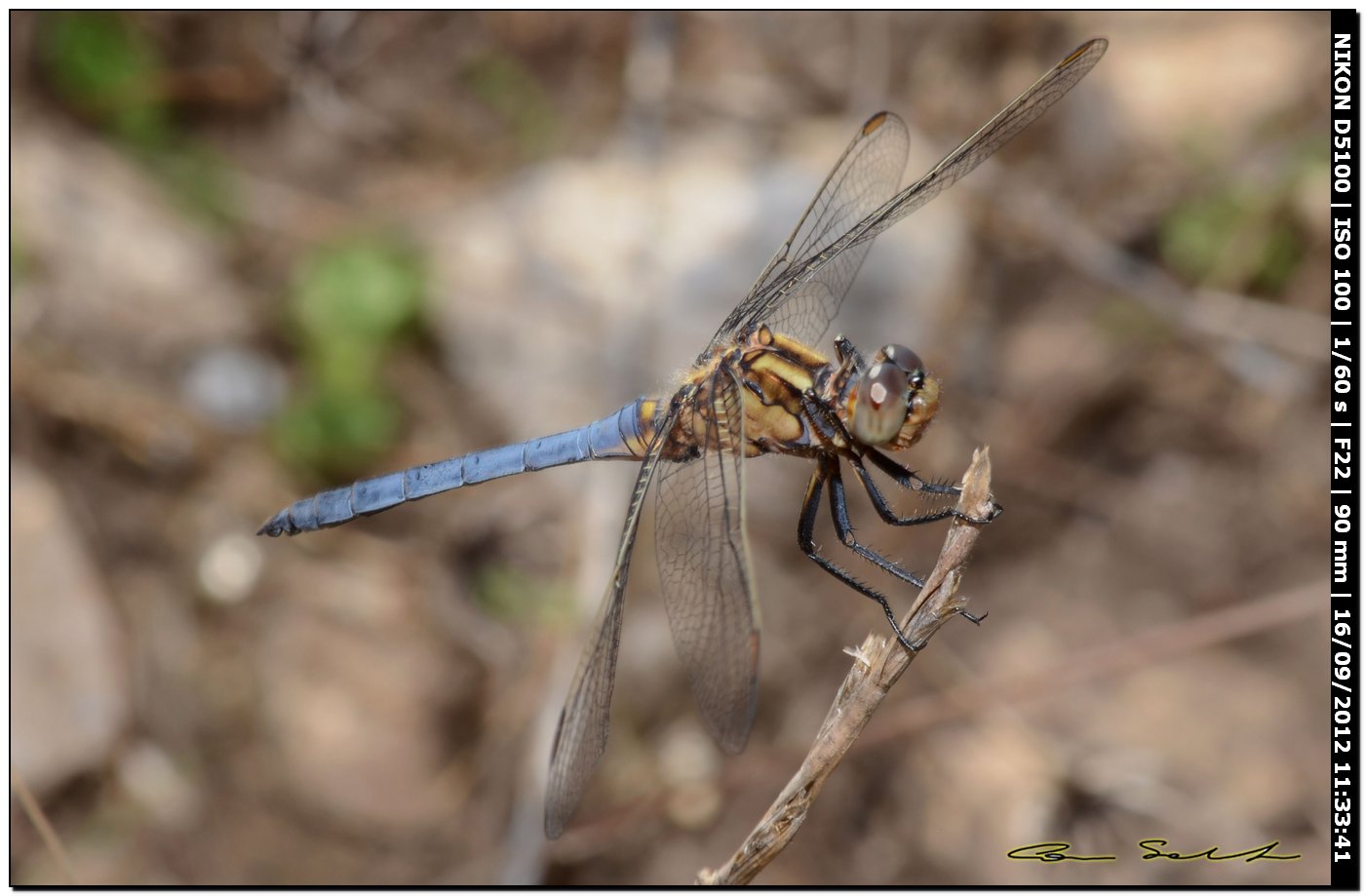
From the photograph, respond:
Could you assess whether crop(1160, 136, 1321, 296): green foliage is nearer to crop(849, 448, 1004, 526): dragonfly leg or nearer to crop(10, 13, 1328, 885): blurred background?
crop(10, 13, 1328, 885): blurred background

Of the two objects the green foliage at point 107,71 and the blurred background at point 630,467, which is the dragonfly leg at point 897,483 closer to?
the blurred background at point 630,467

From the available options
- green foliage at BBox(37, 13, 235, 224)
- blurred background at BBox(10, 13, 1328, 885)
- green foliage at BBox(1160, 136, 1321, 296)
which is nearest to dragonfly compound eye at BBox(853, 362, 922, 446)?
blurred background at BBox(10, 13, 1328, 885)

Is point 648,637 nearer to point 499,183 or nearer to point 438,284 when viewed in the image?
point 438,284

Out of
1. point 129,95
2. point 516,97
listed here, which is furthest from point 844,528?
point 129,95

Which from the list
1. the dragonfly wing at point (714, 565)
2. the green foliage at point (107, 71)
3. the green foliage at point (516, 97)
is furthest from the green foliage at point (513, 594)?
the green foliage at point (107, 71)

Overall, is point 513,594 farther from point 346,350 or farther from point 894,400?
point 894,400

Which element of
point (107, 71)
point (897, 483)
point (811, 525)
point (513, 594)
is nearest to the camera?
point (897, 483)

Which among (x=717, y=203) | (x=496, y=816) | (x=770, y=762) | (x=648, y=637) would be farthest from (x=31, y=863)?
(x=717, y=203)
